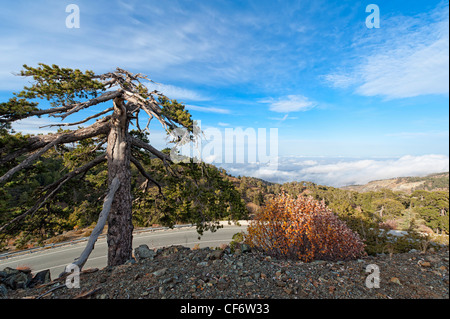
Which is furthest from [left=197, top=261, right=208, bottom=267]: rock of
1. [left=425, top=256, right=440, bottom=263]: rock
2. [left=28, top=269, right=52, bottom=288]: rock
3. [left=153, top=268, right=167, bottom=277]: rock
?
[left=425, top=256, right=440, bottom=263]: rock

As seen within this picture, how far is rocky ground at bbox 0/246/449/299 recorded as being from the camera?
3182 mm

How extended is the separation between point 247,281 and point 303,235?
2.96 metres

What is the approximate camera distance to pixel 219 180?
6543mm

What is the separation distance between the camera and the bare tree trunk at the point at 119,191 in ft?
18.5

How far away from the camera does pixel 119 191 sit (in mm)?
5734

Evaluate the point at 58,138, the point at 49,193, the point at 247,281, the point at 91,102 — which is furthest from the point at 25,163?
the point at 247,281

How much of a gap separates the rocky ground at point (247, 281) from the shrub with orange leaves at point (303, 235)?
85cm

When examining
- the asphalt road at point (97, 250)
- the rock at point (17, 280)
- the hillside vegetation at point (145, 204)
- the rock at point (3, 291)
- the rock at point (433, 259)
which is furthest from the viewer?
the asphalt road at point (97, 250)

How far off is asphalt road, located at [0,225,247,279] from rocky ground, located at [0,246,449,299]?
444 inches

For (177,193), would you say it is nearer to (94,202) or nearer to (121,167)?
(121,167)

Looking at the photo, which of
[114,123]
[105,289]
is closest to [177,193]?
[114,123]

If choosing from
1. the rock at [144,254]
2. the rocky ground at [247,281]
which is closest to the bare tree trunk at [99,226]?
the rocky ground at [247,281]

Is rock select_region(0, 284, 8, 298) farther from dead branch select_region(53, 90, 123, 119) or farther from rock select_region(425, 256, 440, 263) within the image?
rock select_region(425, 256, 440, 263)

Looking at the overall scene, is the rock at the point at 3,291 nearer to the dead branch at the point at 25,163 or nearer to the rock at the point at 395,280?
the dead branch at the point at 25,163
